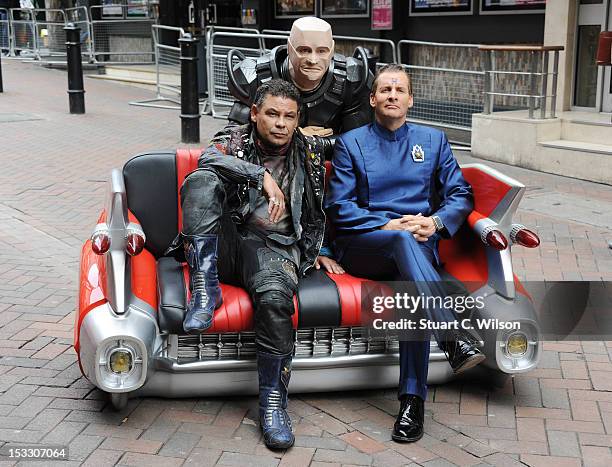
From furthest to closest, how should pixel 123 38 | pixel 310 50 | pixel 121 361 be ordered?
pixel 123 38
pixel 310 50
pixel 121 361

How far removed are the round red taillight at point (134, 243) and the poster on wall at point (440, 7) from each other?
378 inches

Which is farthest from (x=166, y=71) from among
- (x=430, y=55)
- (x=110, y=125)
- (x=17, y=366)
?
(x=17, y=366)

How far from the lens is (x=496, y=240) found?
3.95 metres

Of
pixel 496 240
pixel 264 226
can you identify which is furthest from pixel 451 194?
pixel 264 226

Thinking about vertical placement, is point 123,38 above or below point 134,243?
above

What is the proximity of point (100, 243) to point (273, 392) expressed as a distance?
38.7 inches

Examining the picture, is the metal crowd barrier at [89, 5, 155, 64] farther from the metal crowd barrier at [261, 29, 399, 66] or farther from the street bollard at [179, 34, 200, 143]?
the street bollard at [179, 34, 200, 143]

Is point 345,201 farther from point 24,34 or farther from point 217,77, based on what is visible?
point 24,34

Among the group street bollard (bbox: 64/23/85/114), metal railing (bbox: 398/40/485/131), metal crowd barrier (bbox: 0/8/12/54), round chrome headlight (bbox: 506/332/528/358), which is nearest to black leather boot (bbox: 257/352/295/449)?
round chrome headlight (bbox: 506/332/528/358)

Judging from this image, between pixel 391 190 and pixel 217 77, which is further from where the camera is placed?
pixel 217 77

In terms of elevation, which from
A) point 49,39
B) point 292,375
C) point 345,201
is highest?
point 49,39

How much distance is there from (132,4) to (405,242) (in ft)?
55.2

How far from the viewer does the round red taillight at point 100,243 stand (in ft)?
12.4

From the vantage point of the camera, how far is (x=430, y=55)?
12836 mm
